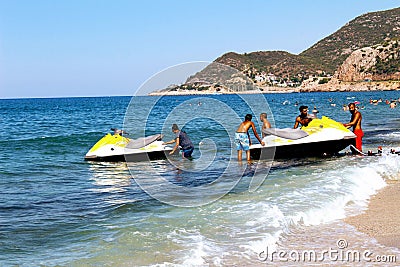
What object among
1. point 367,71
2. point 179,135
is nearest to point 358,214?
point 179,135

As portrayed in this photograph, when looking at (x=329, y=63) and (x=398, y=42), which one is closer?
(x=398, y=42)

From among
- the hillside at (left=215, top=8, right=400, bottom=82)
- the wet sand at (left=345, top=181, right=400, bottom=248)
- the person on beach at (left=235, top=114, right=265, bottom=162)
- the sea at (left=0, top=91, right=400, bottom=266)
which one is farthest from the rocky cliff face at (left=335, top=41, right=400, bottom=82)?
the wet sand at (left=345, top=181, right=400, bottom=248)

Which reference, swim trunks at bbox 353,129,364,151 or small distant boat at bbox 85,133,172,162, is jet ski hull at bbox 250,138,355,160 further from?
small distant boat at bbox 85,133,172,162

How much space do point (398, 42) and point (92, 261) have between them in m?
155

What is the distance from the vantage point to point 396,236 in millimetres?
7152

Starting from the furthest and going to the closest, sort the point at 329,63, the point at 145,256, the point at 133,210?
the point at 329,63, the point at 133,210, the point at 145,256

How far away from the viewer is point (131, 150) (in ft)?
53.0

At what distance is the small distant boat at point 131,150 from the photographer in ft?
52.3

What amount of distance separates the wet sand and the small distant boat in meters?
7.62

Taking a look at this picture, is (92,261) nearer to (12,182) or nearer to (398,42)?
(12,182)

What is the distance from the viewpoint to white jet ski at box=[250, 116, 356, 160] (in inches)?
599

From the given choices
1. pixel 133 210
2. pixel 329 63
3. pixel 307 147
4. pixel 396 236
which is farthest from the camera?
pixel 329 63

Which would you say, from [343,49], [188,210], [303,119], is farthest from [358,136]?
[343,49]

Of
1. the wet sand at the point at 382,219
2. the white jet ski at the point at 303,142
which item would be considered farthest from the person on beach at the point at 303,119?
the wet sand at the point at 382,219
